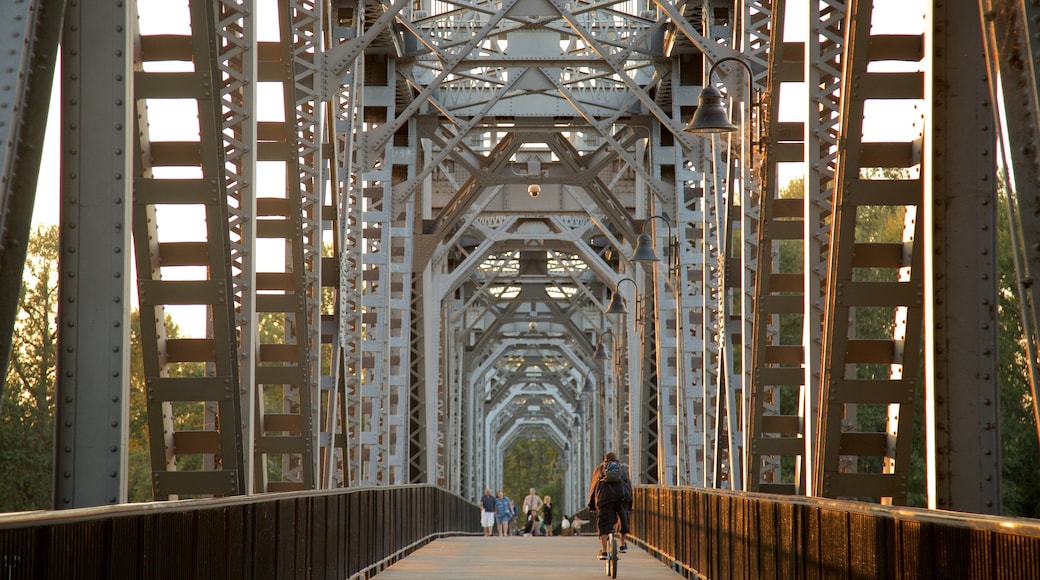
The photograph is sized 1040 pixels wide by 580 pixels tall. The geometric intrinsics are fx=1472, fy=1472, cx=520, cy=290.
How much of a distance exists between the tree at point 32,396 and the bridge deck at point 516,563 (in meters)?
13.2

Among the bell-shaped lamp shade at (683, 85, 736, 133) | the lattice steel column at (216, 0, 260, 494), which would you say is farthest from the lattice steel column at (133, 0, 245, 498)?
the bell-shaped lamp shade at (683, 85, 736, 133)

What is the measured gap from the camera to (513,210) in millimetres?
33188

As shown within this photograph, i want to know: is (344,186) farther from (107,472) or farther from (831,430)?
(107,472)

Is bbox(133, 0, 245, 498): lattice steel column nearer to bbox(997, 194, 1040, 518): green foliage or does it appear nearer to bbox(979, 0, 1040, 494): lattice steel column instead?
bbox(979, 0, 1040, 494): lattice steel column

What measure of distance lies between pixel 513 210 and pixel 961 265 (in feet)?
84.7

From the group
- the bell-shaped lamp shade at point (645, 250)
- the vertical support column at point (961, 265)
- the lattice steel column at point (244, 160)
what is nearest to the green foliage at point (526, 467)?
the bell-shaped lamp shade at point (645, 250)

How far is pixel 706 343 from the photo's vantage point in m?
21.1

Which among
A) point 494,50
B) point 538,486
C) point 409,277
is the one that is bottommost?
point 538,486

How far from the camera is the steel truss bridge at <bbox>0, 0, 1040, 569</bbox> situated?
754cm

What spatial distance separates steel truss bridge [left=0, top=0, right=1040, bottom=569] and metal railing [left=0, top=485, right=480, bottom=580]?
80 cm

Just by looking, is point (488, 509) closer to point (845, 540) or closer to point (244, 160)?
point (244, 160)

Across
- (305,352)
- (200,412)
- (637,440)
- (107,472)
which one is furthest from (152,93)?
(200,412)

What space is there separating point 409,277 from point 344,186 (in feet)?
32.2

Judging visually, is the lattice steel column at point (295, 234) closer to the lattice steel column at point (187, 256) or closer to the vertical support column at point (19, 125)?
the lattice steel column at point (187, 256)
